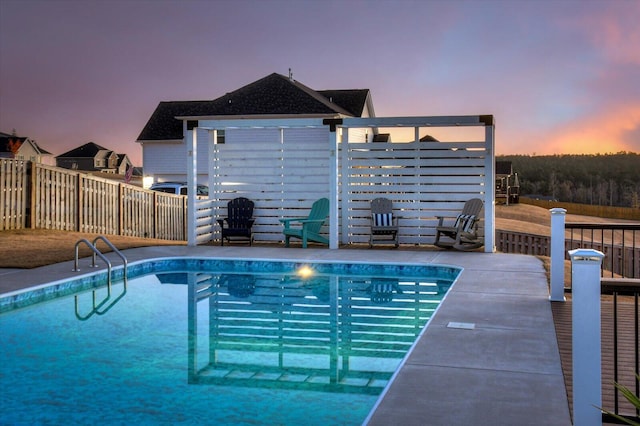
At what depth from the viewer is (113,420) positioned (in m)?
4.70

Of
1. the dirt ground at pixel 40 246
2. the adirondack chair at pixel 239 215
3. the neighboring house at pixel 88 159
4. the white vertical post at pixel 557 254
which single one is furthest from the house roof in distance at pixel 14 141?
the white vertical post at pixel 557 254

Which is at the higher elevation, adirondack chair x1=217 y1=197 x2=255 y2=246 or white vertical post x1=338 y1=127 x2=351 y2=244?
white vertical post x1=338 y1=127 x2=351 y2=244

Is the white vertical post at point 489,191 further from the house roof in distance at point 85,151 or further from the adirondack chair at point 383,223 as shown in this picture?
the house roof in distance at point 85,151

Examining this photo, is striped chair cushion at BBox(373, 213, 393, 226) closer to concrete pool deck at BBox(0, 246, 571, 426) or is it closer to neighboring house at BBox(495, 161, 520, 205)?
concrete pool deck at BBox(0, 246, 571, 426)

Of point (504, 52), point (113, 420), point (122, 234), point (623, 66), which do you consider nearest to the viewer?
point (113, 420)

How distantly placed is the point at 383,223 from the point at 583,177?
228 feet

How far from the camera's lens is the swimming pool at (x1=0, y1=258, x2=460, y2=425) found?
5.00m

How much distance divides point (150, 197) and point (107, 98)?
15.0 m

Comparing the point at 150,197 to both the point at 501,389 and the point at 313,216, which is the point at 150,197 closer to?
the point at 313,216

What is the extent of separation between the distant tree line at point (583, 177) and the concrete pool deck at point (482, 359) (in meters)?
68.5

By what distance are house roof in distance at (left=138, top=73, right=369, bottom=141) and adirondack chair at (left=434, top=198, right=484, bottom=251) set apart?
14.1m

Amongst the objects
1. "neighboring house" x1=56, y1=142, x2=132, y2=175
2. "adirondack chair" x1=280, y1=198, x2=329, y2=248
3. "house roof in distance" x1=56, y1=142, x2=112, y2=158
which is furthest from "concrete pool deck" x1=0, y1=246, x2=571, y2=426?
"house roof in distance" x1=56, y1=142, x2=112, y2=158

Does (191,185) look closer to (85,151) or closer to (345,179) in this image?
(345,179)

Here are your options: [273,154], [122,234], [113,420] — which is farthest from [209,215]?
[113,420]
